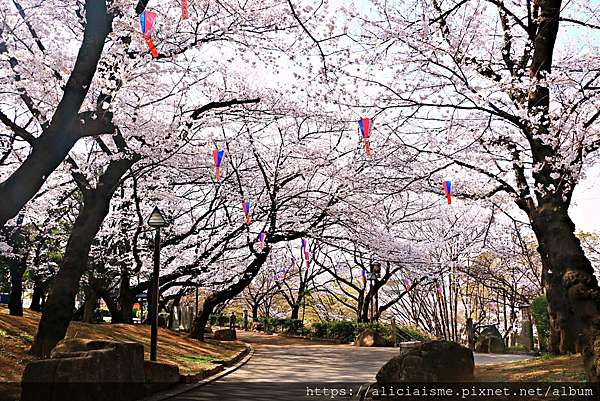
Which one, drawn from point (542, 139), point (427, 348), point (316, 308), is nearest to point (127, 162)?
point (427, 348)

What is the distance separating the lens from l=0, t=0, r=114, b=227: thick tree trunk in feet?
20.4

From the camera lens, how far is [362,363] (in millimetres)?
14719

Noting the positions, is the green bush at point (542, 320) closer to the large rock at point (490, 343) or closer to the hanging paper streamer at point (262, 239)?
the large rock at point (490, 343)

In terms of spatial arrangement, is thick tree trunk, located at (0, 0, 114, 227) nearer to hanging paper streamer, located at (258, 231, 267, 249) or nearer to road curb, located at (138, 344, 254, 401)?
road curb, located at (138, 344, 254, 401)

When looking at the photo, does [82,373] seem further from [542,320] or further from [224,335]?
[224,335]

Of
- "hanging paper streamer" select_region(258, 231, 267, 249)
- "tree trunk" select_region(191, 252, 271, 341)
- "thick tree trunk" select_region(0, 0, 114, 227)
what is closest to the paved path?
"tree trunk" select_region(191, 252, 271, 341)

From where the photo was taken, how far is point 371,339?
2217cm

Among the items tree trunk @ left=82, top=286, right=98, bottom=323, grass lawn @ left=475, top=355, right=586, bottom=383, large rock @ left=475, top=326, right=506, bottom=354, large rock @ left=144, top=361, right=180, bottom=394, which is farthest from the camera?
tree trunk @ left=82, top=286, right=98, bottom=323

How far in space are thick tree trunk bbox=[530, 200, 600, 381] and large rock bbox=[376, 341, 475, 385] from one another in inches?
64.0

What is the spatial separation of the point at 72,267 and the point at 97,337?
113 inches

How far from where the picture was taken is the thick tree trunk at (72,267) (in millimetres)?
9625

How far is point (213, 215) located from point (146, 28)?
1201 centimetres

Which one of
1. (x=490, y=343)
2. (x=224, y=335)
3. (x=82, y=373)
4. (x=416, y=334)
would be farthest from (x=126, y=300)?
(x=416, y=334)

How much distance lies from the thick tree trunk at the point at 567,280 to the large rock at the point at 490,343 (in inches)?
372
